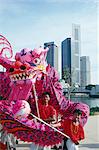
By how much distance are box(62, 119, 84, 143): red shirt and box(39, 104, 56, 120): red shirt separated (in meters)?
0.62

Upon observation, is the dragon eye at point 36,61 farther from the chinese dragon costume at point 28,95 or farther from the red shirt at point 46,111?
the red shirt at point 46,111

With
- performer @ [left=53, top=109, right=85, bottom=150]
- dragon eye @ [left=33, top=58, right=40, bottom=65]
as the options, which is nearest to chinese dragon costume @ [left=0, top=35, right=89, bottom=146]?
dragon eye @ [left=33, top=58, right=40, bottom=65]

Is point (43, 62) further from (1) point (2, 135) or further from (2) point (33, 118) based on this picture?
(1) point (2, 135)

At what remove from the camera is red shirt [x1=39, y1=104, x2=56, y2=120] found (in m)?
6.11

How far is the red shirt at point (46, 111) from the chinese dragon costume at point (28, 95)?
0.18 m

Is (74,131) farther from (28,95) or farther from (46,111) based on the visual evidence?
(28,95)

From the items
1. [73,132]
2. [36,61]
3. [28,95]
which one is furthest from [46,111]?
[36,61]

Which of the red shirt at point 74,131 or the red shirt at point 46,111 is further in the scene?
the red shirt at point 46,111

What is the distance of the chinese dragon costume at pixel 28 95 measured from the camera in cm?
566

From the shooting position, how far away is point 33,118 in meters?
6.07

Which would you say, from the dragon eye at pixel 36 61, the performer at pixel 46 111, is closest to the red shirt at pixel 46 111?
the performer at pixel 46 111

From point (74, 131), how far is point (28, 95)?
47.3 inches

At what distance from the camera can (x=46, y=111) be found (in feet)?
20.1

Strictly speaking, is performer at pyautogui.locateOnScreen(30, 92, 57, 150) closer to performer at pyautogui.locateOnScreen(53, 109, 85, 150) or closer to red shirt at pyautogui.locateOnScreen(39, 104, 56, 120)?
red shirt at pyautogui.locateOnScreen(39, 104, 56, 120)
